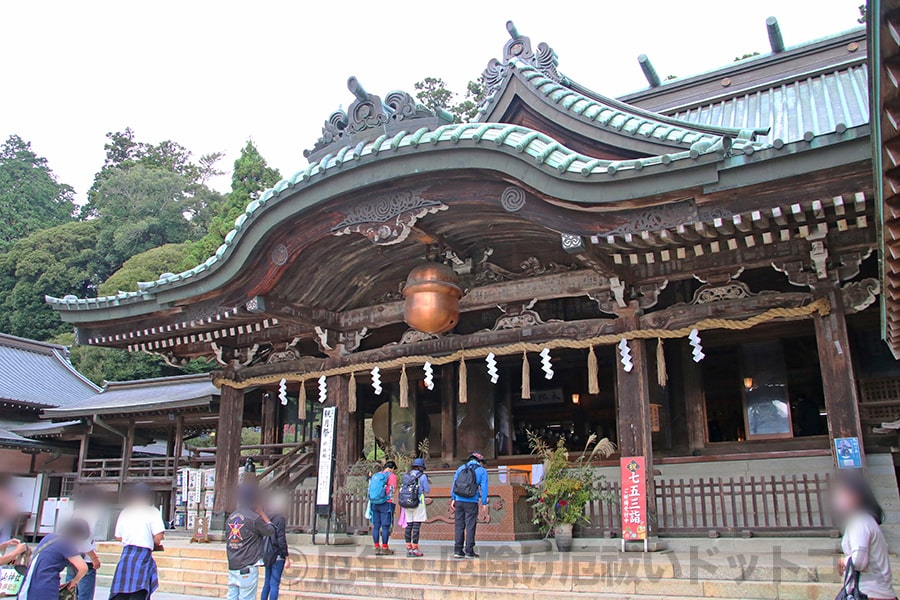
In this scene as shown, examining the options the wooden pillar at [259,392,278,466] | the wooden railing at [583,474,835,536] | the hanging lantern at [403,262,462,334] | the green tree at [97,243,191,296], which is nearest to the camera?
the wooden railing at [583,474,835,536]

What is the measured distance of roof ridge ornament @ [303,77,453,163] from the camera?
9.98m

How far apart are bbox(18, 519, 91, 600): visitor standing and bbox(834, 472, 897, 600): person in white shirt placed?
20.1ft

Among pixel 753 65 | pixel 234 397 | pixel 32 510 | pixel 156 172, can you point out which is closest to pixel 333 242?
pixel 234 397

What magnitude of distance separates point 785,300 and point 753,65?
314 inches

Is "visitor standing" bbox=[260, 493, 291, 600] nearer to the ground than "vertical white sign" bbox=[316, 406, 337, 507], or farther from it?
nearer to the ground

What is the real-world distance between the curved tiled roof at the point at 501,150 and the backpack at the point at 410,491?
14.0 feet

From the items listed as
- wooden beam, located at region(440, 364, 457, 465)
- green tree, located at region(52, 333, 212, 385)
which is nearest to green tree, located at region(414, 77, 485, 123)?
green tree, located at region(52, 333, 212, 385)

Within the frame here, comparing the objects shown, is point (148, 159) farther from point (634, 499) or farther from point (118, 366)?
point (634, 499)

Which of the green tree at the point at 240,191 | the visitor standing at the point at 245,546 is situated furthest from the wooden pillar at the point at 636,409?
the green tree at the point at 240,191

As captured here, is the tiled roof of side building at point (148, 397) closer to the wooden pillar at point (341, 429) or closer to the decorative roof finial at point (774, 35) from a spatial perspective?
the wooden pillar at point (341, 429)

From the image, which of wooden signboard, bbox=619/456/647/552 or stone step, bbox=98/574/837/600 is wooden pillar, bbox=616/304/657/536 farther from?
stone step, bbox=98/574/837/600

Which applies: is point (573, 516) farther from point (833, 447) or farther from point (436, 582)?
point (833, 447)

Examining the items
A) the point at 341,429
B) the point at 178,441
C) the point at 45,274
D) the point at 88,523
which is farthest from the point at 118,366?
the point at 88,523

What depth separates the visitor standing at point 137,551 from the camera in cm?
647
